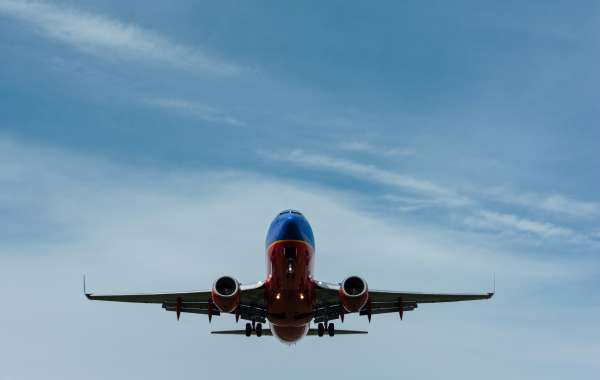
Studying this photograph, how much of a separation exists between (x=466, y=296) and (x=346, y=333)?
7.43m

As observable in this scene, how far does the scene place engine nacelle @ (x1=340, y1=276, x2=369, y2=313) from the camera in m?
36.1

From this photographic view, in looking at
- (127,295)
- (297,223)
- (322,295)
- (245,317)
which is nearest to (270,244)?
(297,223)

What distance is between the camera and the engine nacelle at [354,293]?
3606 centimetres

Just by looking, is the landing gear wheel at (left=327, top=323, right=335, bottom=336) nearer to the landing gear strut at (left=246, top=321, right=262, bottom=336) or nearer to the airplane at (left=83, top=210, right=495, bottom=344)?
the airplane at (left=83, top=210, right=495, bottom=344)

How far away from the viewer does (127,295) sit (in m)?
41.5

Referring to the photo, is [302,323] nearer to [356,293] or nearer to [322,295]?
[322,295]

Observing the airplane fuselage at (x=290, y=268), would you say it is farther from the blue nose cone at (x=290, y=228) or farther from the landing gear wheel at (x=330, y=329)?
the landing gear wheel at (x=330, y=329)

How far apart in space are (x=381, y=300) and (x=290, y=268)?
28.6ft

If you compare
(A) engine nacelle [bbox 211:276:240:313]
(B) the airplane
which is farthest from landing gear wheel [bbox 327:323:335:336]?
(A) engine nacelle [bbox 211:276:240:313]

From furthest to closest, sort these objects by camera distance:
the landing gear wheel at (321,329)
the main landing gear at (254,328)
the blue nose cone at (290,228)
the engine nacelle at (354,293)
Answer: the landing gear wheel at (321,329), the main landing gear at (254,328), the engine nacelle at (354,293), the blue nose cone at (290,228)

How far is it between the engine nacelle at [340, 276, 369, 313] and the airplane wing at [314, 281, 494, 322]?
177 centimetres

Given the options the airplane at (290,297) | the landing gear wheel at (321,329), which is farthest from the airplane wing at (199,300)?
the landing gear wheel at (321,329)

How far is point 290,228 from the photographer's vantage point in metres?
35.7

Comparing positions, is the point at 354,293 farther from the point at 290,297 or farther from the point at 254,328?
the point at 254,328
